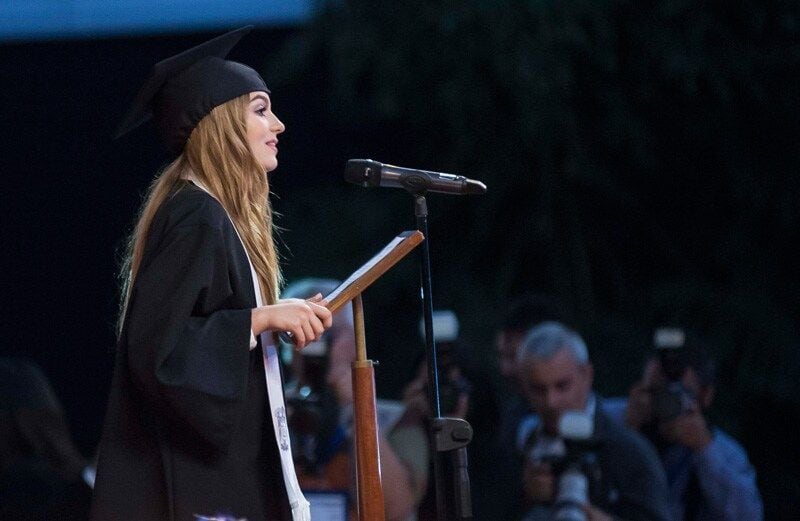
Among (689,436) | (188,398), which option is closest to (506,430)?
(689,436)

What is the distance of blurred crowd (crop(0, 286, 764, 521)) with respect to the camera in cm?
414

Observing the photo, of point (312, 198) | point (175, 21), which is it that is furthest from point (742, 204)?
point (175, 21)

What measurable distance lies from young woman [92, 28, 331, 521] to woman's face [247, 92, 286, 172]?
1.3 inches

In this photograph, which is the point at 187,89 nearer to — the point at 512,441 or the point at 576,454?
the point at 576,454

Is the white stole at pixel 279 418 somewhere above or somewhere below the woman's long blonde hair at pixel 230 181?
below

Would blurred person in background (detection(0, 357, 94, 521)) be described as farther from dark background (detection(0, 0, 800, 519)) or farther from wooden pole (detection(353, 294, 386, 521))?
dark background (detection(0, 0, 800, 519))

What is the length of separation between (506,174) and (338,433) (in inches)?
106

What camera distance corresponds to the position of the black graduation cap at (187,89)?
2379 mm

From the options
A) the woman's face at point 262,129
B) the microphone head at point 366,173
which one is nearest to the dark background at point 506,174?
A: the microphone head at point 366,173

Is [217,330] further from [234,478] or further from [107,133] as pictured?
[107,133]

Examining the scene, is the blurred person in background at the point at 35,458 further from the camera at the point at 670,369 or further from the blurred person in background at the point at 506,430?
the camera at the point at 670,369

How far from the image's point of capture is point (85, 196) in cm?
694

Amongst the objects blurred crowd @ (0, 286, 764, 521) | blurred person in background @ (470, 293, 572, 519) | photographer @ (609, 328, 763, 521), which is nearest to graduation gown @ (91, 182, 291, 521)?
blurred crowd @ (0, 286, 764, 521)

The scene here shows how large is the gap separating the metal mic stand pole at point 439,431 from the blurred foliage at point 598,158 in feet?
11.6
